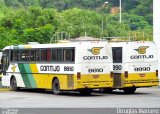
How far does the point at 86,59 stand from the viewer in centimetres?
3111

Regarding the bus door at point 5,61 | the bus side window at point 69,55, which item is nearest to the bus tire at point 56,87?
the bus side window at point 69,55

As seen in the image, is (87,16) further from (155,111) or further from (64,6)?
(155,111)

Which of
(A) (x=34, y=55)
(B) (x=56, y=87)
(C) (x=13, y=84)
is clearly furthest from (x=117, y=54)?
(C) (x=13, y=84)

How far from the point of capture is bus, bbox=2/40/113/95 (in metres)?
31.0

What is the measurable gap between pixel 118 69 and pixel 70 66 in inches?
114

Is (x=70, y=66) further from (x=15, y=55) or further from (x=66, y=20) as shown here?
(x=66, y=20)

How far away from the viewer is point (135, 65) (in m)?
32.7

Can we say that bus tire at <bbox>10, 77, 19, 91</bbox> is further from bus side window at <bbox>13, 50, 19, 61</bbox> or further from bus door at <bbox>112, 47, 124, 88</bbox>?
bus door at <bbox>112, 47, 124, 88</bbox>

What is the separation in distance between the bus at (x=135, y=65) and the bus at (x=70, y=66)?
3.91 ft

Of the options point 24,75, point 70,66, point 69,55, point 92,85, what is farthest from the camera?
point 24,75

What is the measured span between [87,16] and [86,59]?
70.0 metres

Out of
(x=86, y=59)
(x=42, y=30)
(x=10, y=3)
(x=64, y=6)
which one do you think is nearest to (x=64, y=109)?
(x=86, y=59)

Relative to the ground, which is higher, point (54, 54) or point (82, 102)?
point (54, 54)

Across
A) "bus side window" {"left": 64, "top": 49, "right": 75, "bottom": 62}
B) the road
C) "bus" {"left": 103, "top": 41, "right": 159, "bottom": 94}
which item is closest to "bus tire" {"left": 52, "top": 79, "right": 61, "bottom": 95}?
"bus side window" {"left": 64, "top": 49, "right": 75, "bottom": 62}
